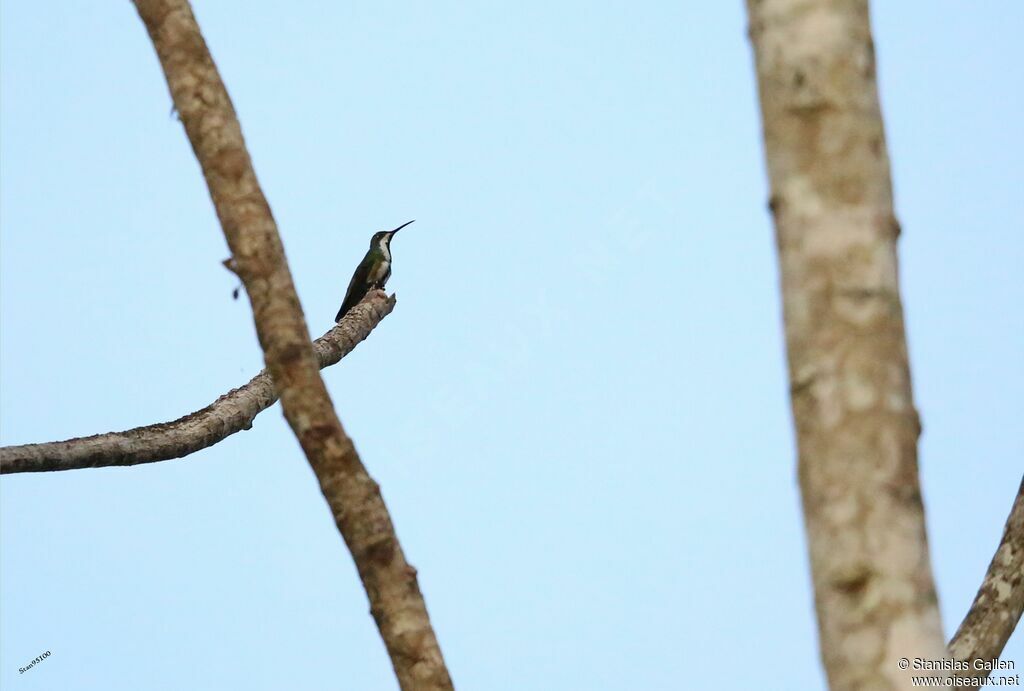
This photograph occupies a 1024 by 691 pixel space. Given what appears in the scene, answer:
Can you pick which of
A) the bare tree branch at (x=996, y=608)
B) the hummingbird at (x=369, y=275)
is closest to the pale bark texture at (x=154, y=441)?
the bare tree branch at (x=996, y=608)

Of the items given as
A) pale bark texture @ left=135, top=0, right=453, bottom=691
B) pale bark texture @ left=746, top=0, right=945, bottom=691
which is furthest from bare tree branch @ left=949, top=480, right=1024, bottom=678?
pale bark texture @ left=746, top=0, right=945, bottom=691

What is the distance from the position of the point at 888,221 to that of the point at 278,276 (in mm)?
2106

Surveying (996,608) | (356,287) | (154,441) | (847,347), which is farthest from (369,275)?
(847,347)

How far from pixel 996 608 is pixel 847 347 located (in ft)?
10.3

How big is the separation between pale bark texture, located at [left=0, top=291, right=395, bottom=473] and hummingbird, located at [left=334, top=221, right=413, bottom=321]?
25.8ft

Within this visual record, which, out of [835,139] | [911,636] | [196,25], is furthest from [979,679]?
[196,25]

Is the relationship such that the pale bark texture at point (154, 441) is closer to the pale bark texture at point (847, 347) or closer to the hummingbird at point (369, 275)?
the pale bark texture at point (847, 347)

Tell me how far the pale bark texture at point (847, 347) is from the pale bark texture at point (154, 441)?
2.70m

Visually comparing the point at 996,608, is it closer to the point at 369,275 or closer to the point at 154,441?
the point at 154,441

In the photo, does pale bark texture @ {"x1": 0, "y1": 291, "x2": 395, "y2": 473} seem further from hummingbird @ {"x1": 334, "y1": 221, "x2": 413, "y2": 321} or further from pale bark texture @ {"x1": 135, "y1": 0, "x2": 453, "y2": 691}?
hummingbird @ {"x1": 334, "y1": 221, "x2": 413, "y2": 321}

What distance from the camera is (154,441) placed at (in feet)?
17.9

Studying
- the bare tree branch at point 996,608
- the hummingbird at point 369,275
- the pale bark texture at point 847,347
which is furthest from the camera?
the hummingbird at point 369,275

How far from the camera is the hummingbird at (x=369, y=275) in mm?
14414

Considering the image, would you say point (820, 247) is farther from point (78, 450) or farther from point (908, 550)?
point (78, 450)
